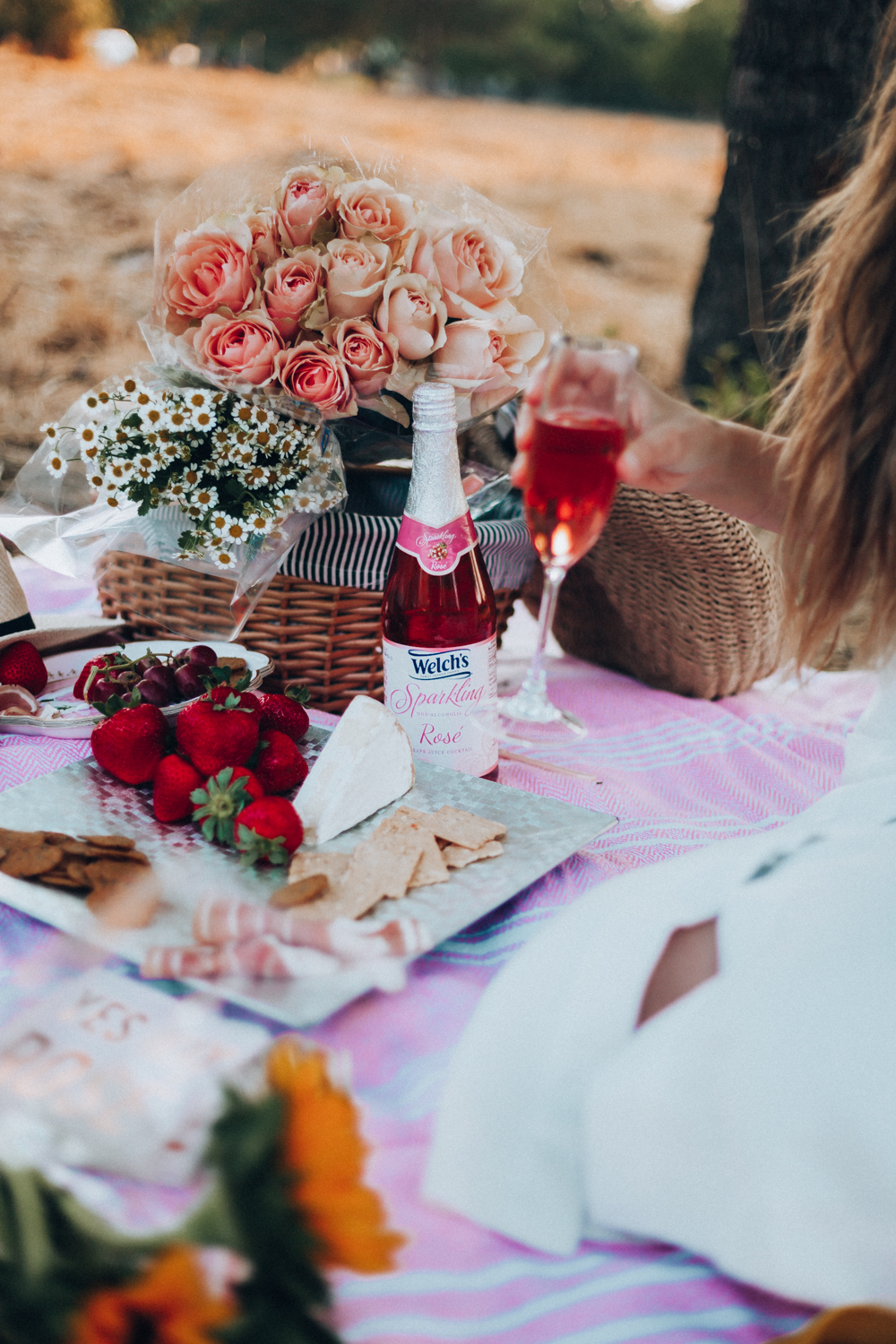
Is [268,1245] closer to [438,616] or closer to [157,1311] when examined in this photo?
[157,1311]

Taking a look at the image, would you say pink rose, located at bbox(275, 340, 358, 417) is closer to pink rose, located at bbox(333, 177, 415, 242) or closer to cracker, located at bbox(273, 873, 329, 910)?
pink rose, located at bbox(333, 177, 415, 242)

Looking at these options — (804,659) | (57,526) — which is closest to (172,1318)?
(804,659)

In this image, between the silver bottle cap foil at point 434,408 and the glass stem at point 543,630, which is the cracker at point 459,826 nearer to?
the glass stem at point 543,630

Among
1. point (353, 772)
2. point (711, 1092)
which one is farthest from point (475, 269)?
point (711, 1092)

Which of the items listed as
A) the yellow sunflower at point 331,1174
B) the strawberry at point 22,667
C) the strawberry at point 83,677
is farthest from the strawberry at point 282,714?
the yellow sunflower at point 331,1174

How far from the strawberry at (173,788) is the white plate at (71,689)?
126 mm

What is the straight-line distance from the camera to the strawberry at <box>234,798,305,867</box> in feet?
2.62

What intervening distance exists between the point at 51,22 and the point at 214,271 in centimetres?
605

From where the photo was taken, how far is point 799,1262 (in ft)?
1.81

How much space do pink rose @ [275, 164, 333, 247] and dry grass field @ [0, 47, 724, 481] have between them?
71.6 inches

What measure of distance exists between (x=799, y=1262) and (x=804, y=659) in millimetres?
535

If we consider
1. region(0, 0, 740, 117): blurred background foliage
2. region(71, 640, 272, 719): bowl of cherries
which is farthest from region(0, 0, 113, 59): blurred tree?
region(71, 640, 272, 719): bowl of cherries

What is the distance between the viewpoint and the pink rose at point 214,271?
1.01 metres

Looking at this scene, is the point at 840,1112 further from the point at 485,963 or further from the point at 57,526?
the point at 57,526
